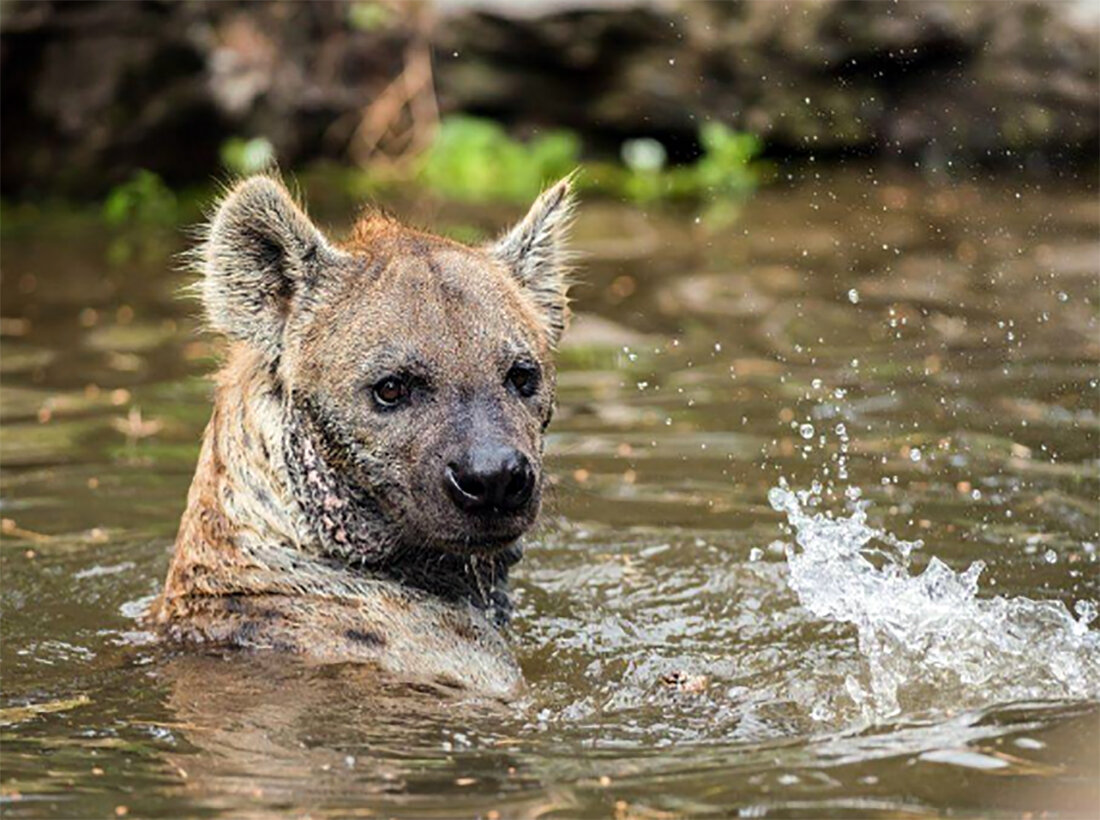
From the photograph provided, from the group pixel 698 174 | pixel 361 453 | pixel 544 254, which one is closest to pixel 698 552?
pixel 544 254

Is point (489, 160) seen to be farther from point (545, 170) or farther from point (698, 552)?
point (698, 552)

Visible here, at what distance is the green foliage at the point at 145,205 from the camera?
14.2 m

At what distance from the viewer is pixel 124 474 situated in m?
9.18

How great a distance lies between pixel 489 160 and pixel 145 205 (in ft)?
8.65

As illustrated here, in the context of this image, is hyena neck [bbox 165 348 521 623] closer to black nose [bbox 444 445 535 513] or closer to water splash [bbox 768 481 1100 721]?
black nose [bbox 444 445 535 513]

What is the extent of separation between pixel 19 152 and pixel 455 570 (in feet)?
28.5

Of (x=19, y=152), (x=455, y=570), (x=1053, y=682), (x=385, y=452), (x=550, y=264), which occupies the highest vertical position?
(x=19, y=152)

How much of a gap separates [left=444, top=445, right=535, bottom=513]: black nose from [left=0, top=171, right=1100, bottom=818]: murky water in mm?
611

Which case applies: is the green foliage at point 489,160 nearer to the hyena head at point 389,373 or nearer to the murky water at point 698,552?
the murky water at point 698,552

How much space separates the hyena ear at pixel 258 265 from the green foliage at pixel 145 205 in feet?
25.3

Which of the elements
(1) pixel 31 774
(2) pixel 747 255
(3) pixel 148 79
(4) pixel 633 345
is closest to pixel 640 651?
(1) pixel 31 774

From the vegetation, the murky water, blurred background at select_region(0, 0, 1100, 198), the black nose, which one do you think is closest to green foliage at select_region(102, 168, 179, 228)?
the vegetation

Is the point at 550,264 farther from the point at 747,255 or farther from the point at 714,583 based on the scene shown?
the point at 747,255

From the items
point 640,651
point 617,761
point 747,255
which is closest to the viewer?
point 617,761
